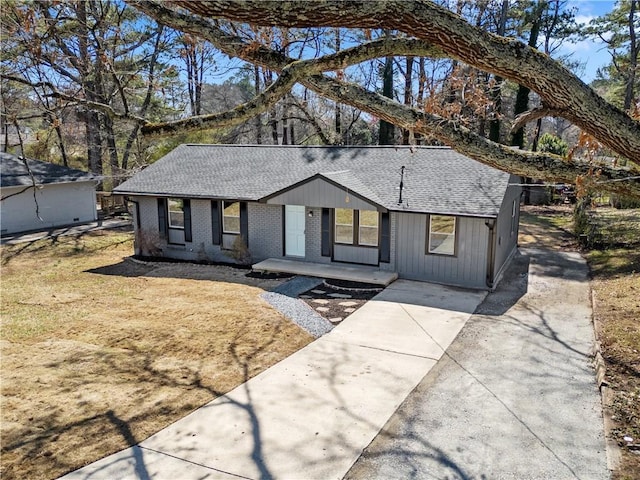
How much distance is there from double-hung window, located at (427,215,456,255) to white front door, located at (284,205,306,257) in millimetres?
4058

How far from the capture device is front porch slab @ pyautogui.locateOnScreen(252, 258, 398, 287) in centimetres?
1392

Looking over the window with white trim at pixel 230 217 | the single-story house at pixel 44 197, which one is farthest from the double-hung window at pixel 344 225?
the single-story house at pixel 44 197

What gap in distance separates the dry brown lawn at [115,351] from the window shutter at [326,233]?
2.01 meters

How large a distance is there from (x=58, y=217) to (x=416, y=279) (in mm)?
19288

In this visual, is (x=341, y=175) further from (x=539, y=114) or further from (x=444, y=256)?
(x=539, y=114)

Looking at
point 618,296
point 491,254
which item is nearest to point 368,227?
point 491,254

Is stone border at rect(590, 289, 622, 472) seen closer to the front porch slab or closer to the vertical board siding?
the vertical board siding

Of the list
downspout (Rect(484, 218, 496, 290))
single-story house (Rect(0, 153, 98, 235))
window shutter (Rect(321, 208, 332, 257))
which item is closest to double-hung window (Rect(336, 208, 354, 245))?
window shutter (Rect(321, 208, 332, 257))

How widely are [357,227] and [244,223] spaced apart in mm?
3946

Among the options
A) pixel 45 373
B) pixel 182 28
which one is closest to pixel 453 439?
pixel 182 28

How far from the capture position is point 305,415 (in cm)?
699

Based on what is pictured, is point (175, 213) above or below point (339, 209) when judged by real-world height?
below

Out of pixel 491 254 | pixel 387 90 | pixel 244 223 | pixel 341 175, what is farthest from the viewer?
pixel 387 90

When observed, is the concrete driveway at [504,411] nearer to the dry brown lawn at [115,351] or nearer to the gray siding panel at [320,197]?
the dry brown lawn at [115,351]
